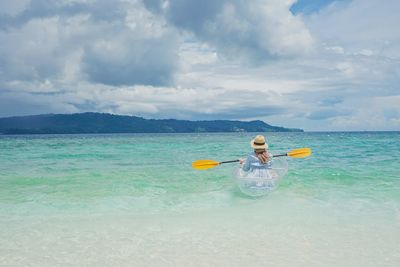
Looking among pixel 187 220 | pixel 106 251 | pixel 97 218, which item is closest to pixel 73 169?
pixel 97 218

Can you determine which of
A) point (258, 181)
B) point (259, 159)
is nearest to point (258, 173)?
point (258, 181)

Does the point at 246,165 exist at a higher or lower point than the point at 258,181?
higher

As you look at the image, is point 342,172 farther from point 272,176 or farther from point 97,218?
point 97,218

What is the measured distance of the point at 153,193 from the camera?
36.9ft

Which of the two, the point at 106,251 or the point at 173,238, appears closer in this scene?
the point at 106,251

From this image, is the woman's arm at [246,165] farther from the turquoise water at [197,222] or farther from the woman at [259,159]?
the turquoise water at [197,222]

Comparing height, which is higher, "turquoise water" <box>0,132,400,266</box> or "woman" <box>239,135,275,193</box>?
"woman" <box>239,135,275,193</box>

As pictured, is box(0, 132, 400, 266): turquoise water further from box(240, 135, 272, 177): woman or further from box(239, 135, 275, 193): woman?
box(240, 135, 272, 177): woman

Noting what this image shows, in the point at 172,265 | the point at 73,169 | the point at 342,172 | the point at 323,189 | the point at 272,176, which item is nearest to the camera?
the point at 172,265

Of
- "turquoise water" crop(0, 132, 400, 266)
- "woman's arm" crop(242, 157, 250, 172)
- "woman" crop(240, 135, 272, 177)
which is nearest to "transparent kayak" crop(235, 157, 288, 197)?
"woman" crop(240, 135, 272, 177)

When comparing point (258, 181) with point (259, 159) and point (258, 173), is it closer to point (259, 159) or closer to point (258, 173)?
point (258, 173)

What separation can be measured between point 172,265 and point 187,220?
8.24 feet

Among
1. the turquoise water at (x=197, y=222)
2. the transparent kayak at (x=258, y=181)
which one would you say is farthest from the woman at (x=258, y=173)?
the turquoise water at (x=197, y=222)

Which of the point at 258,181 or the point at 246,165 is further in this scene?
the point at 246,165
